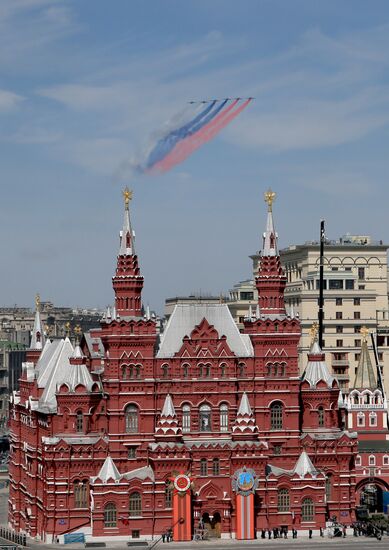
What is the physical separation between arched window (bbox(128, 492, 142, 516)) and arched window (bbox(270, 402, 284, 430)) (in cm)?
1527

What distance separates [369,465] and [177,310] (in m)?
32.4

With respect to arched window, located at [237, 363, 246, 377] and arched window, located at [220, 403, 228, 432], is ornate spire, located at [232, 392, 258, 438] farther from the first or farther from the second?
arched window, located at [237, 363, 246, 377]

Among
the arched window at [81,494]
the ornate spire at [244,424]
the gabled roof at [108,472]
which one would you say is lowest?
the arched window at [81,494]

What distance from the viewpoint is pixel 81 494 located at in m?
158

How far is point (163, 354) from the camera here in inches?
6255

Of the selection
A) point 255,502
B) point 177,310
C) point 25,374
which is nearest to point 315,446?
point 255,502

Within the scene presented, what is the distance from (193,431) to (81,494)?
12.4 metres

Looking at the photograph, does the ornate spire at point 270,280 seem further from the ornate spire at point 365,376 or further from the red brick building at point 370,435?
the ornate spire at point 365,376

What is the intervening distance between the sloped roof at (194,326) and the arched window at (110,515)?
1536cm

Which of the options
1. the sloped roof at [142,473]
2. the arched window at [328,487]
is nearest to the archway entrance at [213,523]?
the sloped roof at [142,473]

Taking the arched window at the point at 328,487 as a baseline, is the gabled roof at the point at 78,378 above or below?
above

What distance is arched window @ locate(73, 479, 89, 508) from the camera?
15700cm

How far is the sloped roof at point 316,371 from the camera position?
164 meters

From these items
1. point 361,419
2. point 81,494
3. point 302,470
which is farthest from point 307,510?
point 361,419
